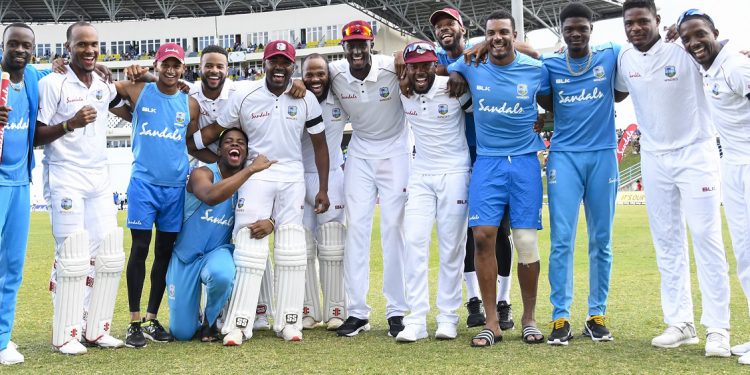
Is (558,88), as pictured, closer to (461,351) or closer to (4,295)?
(461,351)

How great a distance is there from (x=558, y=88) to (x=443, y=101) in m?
0.92

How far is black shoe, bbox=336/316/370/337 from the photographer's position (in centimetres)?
595

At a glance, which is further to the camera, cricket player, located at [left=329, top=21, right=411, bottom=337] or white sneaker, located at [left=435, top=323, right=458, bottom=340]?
cricket player, located at [left=329, top=21, right=411, bottom=337]

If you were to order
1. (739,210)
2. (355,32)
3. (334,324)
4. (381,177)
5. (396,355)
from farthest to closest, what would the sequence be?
(334,324), (381,177), (355,32), (396,355), (739,210)

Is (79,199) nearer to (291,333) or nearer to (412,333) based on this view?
(291,333)

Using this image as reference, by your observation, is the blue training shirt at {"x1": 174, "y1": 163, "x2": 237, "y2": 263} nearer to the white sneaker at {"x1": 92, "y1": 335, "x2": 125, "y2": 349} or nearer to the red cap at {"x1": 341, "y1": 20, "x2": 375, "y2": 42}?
the white sneaker at {"x1": 92, "y1": 335, "x2": 125, "y2": 349}

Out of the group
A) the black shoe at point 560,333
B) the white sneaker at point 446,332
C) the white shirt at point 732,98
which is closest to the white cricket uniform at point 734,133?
the white shirt at point 732,98

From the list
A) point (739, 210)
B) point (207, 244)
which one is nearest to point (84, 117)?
point (207, 244)

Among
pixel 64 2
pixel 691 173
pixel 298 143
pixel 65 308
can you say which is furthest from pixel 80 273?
pixel 64 2

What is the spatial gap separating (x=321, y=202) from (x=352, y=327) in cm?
112

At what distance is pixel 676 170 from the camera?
17.2ft

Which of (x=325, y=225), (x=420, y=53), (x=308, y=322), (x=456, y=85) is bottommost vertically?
(x=308, y=322)

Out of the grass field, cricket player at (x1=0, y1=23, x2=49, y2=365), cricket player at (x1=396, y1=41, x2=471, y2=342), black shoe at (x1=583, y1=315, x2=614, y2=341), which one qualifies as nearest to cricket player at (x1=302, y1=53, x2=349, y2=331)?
the grass field

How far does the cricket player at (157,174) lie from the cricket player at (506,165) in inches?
96.8
